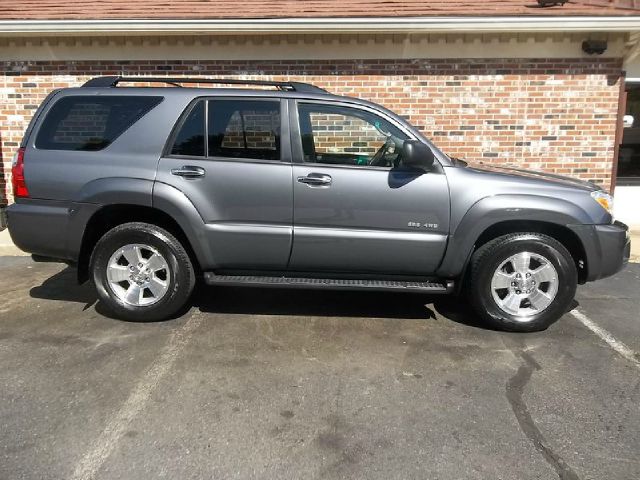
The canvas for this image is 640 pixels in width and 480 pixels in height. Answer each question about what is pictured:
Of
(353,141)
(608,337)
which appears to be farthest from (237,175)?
(608,337)

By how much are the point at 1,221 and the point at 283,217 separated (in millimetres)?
5717

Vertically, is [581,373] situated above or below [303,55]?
below

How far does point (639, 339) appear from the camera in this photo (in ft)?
13.4

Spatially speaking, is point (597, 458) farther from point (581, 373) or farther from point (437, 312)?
point (437, 312)

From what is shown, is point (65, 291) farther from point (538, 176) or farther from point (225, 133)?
point (538, 176)

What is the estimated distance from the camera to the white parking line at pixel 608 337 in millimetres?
3758

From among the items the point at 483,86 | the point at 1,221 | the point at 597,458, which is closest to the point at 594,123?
the point at 483,86

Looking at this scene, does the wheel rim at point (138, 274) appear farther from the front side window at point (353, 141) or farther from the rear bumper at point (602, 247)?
the rear bumper at point (602, 247)

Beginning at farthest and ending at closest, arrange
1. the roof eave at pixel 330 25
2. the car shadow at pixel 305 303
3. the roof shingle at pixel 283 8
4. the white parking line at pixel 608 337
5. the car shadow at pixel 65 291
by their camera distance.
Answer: the roof shingle at pixel 283 8
the roof eave at pixel 330 25
the car shadow at pixel 65 291
the car shadow at pixel 305 303
the white parking line at pixel 608 337

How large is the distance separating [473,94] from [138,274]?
5323 mm

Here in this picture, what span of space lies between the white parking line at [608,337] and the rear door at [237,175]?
8.35ft

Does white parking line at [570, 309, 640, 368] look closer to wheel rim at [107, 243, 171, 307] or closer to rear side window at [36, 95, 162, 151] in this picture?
wheel rim at [107, 243, 171, 307]

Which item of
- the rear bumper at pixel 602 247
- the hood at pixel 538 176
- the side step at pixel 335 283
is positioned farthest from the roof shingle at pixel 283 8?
the side step at pixel 335 283

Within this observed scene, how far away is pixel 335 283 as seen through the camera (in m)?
4.09
